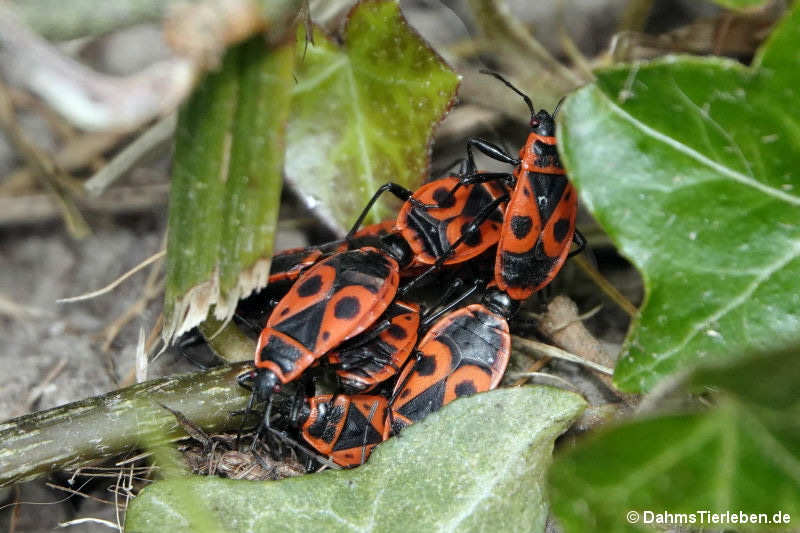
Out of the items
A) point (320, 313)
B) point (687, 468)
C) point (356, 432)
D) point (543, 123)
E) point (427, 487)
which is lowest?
point (356, 432)

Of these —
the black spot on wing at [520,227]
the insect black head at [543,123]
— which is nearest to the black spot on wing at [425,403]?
the black spot on wing at [520,227]

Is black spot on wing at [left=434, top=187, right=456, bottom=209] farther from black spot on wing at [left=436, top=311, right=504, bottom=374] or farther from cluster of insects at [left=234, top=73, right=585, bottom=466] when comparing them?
black spot on wing at [left=436, top=311, right=504, bottom=374]

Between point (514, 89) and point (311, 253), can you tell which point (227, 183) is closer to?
point (311, 253)

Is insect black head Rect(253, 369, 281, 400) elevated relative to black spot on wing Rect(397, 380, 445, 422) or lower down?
elevated

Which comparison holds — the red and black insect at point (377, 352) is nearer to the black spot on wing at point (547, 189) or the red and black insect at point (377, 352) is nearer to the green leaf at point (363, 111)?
the green leaf at point (363, 111)

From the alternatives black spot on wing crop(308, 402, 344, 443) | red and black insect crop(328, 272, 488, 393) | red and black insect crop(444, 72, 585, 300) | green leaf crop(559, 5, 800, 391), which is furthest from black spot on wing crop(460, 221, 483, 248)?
green leaf crop(559, 5, 800, 391)

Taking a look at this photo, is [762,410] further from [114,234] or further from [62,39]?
[114,234]

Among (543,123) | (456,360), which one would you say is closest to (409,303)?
(456,360)

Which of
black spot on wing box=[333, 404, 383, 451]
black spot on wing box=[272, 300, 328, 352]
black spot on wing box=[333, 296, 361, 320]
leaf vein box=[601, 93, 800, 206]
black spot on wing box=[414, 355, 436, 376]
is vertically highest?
leaf vein box=[601, 93, 800, 206]
